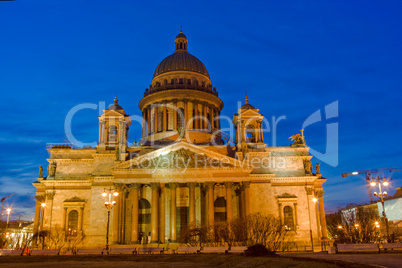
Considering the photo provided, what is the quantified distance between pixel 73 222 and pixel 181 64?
1183 inches

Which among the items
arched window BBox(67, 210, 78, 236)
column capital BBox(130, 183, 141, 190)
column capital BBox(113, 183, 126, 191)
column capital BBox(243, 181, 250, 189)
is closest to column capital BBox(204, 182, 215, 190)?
column capital BBox(243, 181, 250, 189)

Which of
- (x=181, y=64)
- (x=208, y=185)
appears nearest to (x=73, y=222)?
(x=208, y=185)

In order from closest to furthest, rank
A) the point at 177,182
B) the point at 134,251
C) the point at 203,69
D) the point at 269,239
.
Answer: the point at 134,251, the point at 269,239, the point at 177,182, the point at 203,69

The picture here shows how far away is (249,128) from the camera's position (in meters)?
52.3

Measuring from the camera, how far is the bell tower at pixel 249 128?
167ft

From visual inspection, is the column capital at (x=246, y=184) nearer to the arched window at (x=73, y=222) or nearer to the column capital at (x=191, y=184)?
the column capital at (x=191, y=184)

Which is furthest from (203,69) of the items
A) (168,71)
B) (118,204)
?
(118,204)

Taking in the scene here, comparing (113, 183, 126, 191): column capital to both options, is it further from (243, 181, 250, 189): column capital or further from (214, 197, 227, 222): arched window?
(243, 181, 250, 189): column capital

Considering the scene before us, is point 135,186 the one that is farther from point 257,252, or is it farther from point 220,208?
point 257,252

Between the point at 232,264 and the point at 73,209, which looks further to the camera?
the point at 73,209

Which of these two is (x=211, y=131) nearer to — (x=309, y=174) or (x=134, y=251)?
(x=309, y=174)

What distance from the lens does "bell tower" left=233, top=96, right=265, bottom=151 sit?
50.9 meters

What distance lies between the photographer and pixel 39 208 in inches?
2048

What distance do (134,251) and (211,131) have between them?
30059 millimetres
